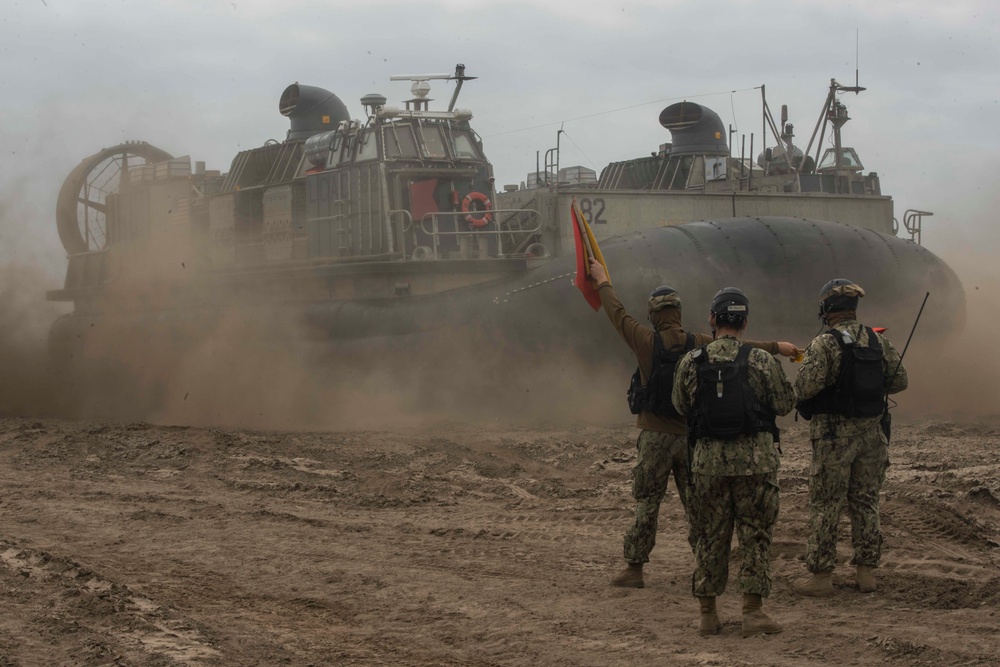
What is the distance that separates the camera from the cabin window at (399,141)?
1050cm

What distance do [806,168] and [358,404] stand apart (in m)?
7.13

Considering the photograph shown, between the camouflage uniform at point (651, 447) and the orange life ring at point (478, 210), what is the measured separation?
6.24m

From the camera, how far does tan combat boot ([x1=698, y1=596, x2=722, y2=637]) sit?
3.45 metres

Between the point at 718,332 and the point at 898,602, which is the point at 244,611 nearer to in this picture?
the point at 718,332

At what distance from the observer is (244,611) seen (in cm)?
374

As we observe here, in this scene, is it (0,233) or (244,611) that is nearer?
(244,611)

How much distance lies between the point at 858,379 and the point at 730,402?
713 mm

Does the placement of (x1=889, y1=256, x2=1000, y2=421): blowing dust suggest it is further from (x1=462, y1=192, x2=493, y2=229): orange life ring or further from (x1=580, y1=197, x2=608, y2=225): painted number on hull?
(x1=462, y1=192, x2=493, y2=229): orange life ring

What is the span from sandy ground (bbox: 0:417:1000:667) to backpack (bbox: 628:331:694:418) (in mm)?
613

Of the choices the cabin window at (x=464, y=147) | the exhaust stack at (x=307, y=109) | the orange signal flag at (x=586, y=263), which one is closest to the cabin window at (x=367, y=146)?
the cabin window at (x=464, y=147)

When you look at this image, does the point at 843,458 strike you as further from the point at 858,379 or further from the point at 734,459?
the point at 734,459

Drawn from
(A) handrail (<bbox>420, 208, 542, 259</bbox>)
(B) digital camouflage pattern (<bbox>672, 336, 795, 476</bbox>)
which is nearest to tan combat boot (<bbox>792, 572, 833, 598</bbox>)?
(B) digital camouflage pattern (<bbox>672, 336, 795, 476</bbox>)

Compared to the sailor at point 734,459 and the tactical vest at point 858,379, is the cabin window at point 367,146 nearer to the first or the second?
the tactical vest at point 858,379

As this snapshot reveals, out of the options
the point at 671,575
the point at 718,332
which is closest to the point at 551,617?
the point at 671,575
